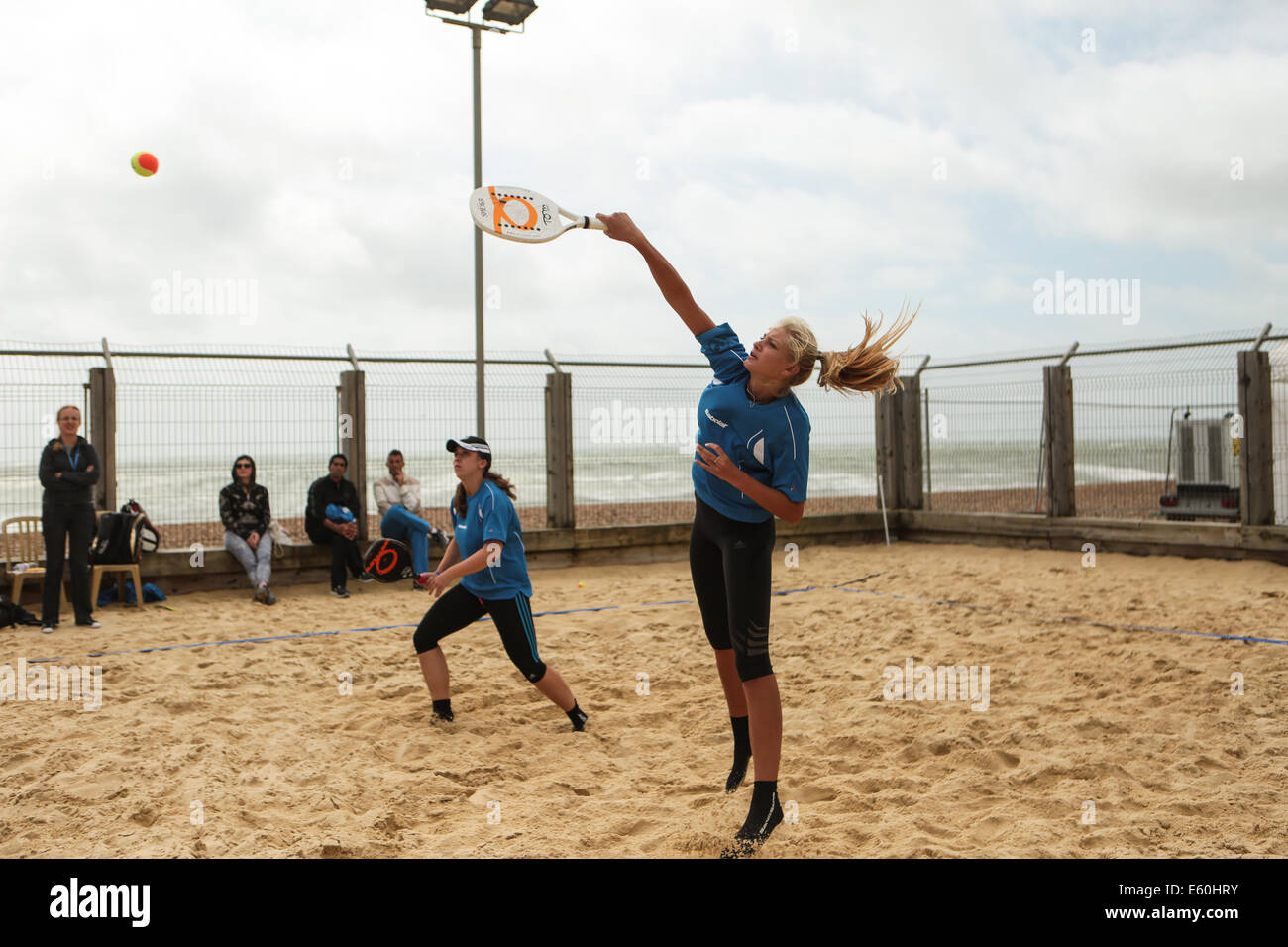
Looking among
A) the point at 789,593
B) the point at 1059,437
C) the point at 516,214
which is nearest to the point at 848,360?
the point at 516,214

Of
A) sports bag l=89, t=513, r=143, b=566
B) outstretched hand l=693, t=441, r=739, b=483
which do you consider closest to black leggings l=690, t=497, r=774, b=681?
outstretched hand l=693, t=441, r=739, b=483

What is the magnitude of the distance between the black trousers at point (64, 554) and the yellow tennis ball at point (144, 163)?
3.00 metres

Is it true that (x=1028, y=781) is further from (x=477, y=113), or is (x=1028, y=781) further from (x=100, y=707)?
(x=477, y=113)

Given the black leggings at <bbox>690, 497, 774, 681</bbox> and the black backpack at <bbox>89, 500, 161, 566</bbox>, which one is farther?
the black backpack at <bbox>89, 500, 161, 566</bbox>

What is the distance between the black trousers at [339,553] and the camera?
1002cm

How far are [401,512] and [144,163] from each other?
14.0ft

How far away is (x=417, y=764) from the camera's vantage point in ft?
15.1

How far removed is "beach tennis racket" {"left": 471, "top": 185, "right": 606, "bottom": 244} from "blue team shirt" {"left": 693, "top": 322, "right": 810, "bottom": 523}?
1090mm

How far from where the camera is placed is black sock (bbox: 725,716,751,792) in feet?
13.5

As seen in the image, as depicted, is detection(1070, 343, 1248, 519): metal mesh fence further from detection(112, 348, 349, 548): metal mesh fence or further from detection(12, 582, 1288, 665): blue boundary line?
detection(112, 348, 349, 548): metal mesh fence

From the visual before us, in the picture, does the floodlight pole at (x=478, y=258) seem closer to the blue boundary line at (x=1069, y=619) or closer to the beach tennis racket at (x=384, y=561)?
the beach tennis racket at (x=384, y=561)

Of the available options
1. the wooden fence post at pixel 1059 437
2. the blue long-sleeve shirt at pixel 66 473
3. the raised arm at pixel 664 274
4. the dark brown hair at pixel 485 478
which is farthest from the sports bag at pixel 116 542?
the wooden fence post at pixel 1059 437

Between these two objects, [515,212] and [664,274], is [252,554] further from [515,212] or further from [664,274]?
[664,274]
